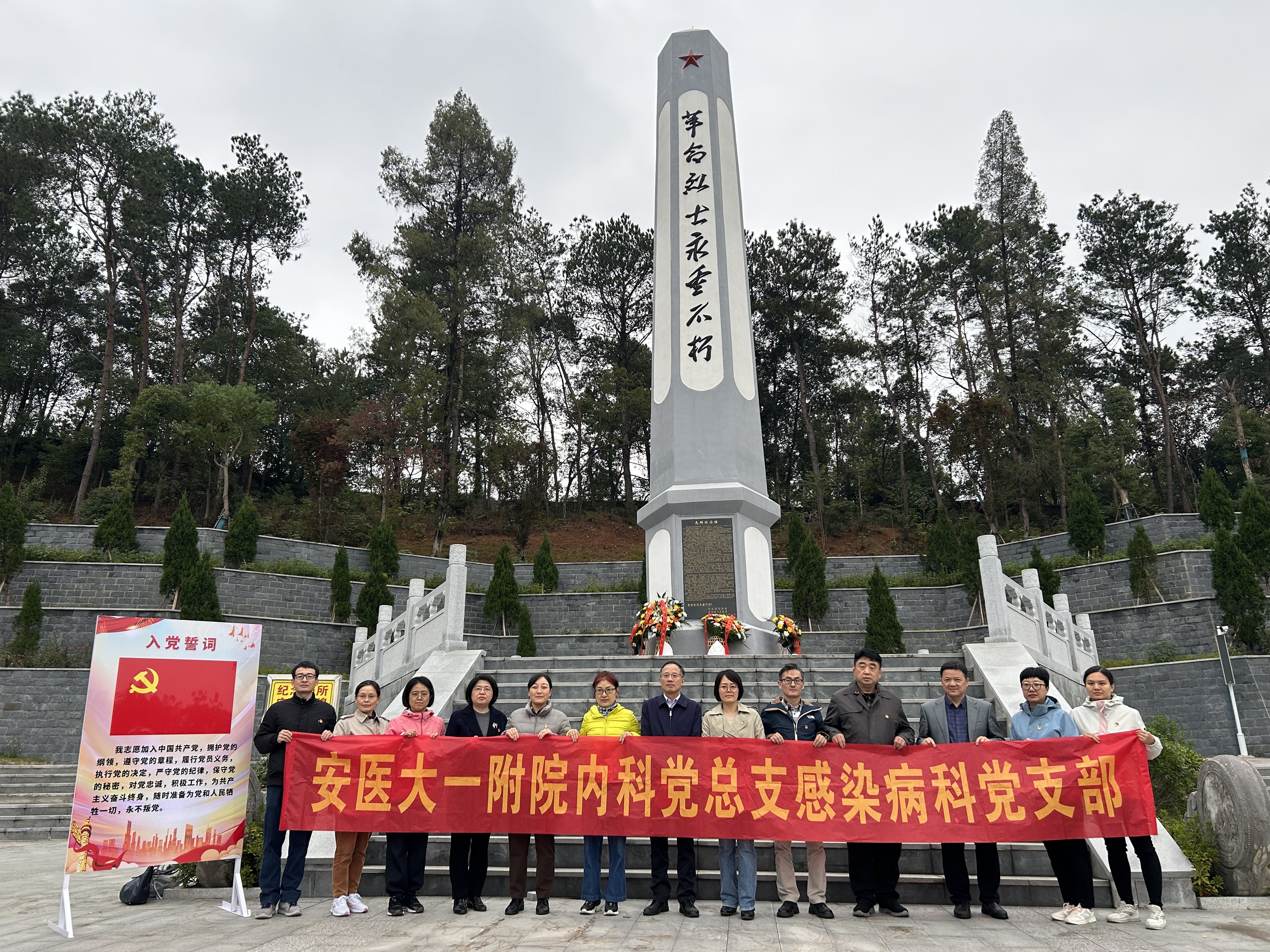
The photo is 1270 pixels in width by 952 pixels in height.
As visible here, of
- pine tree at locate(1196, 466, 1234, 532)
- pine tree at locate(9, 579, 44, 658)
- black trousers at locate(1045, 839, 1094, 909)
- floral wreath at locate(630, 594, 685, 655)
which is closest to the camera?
black trousers at locate(1045, 839, 1094, 909)

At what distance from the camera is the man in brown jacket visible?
431 cm

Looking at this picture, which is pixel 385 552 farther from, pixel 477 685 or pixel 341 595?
pixel 477 685

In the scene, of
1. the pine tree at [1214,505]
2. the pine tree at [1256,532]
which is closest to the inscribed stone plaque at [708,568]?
the pine tree at [1256,532]

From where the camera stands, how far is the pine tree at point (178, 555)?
623 inches

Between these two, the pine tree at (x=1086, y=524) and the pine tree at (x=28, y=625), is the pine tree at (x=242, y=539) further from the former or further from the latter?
the pine tree at (x=1086, y=524)

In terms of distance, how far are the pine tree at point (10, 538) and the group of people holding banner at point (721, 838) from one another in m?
14.4

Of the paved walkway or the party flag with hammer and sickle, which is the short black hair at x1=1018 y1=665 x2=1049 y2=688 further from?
the party flag with hammer and sickle

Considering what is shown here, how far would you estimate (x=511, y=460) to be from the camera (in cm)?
2383

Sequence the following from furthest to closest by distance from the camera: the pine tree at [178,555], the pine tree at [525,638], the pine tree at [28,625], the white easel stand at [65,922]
Result: the pine tree at [178,555], the pine tree at [525,638], the pine tree at [28,625], the white easel stand at [65,922]

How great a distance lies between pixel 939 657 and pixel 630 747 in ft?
15.7

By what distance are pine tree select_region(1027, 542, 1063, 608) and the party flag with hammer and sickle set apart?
15.1 m

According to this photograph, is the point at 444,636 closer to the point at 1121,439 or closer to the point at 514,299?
the point at 514,299

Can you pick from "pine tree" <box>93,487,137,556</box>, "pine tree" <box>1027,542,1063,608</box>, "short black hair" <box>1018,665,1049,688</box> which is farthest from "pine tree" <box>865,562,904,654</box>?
"pine tree" <box>93,487,137,556</box>

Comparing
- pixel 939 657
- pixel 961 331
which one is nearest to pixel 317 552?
pixel 939 657
